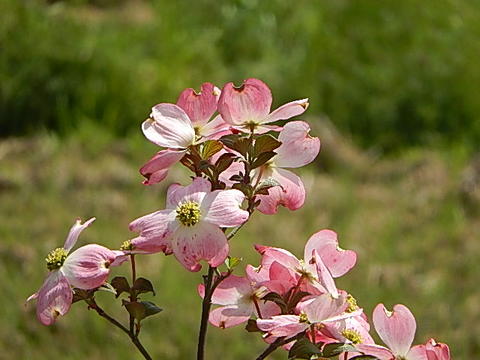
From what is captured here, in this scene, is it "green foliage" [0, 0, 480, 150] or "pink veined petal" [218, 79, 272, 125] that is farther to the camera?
"green foliage" [0, 0, 480, 150]

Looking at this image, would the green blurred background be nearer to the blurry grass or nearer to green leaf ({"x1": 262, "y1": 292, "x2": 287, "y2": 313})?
the blurry grass

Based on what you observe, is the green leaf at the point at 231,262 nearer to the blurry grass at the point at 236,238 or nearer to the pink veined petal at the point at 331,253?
the pink veined petal at the point at 331,253

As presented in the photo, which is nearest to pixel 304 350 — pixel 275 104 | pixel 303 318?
pixel 303 318

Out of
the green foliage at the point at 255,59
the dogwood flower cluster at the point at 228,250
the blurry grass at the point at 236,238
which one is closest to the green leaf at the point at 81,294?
the dogwood flower cluster at the point at 228,250

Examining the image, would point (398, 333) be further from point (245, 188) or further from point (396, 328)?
point (245, 188)

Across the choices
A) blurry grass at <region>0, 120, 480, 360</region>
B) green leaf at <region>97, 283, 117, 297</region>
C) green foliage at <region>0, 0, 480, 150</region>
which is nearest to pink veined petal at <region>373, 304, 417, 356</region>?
green leaf at <region>97, 283, 117, 297</region>

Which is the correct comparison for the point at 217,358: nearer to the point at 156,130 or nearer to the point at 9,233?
the point at 9,233
